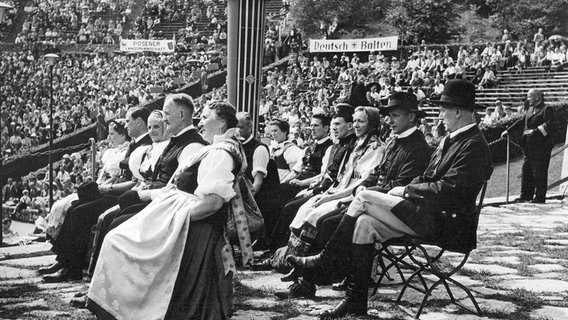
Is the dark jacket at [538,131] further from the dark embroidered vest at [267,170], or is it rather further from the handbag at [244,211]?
the handbag at [244,211]

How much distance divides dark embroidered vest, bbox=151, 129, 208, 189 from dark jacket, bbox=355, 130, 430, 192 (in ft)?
4.10

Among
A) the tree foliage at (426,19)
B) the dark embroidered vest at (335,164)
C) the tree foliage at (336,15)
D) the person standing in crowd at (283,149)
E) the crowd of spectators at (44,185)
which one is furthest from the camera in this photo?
the tree foliage at (336,15)

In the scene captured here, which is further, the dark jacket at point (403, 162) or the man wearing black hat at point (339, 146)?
the man wearing black hat at point (339, 146)

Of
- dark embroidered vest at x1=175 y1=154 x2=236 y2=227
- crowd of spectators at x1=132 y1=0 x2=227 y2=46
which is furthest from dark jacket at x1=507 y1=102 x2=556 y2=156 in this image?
crowd of spectators at x1=132 y1=0 x2=227 y2=46

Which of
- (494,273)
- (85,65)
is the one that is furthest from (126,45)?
(494,273)

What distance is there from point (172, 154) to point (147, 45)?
30.4 m

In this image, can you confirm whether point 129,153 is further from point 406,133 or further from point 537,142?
point 537,142

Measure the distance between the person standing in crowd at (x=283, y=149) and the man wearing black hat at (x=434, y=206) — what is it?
11.0ft

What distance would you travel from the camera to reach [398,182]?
5250 mm

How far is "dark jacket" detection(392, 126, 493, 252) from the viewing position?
4.59m

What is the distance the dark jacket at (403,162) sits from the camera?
5.25 m

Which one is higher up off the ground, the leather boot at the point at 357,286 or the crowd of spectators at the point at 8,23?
the crowd of spectators at the point at 8,23

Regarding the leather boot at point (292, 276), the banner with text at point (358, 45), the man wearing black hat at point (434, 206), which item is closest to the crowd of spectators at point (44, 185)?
the banner with text at point (358, 45)

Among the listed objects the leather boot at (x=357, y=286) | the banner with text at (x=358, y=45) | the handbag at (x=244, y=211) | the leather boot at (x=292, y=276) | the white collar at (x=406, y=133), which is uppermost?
the white collar at (x=406, y=133)
